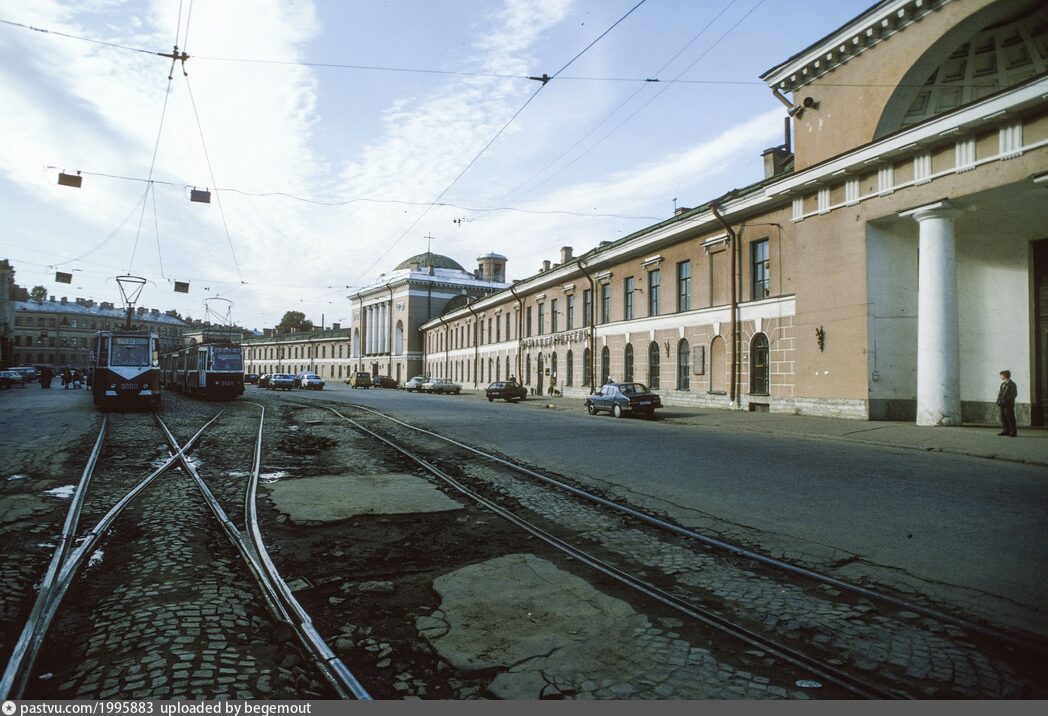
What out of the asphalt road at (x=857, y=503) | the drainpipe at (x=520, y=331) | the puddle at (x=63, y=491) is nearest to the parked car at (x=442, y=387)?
the drainpipe at (x=520, y=331)

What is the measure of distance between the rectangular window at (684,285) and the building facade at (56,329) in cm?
9402

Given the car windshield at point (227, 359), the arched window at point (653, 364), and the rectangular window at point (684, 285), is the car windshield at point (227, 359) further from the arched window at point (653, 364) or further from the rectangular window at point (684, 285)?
the rectangular window at point (684, 285)

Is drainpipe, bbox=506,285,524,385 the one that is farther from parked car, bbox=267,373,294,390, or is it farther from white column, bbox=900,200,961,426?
white column, bbox=900,200,961,426

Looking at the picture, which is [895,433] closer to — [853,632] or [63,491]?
[853,632]

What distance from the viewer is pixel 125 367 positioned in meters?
23.3

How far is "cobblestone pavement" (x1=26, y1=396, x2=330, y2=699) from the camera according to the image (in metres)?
3.03

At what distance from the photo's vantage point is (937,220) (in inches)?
685

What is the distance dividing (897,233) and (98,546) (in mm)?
22098

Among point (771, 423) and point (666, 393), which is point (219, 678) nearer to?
point (771, 423)

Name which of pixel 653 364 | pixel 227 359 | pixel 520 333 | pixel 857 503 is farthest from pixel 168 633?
pixel 520 333

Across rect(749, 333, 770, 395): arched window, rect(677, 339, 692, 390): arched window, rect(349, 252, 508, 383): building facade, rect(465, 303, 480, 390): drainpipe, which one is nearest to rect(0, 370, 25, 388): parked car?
rect(349, 252, 508, 383): building facade

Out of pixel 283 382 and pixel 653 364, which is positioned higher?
pixel 653 364

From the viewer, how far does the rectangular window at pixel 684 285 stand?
28.3m

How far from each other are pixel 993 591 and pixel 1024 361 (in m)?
17.8
